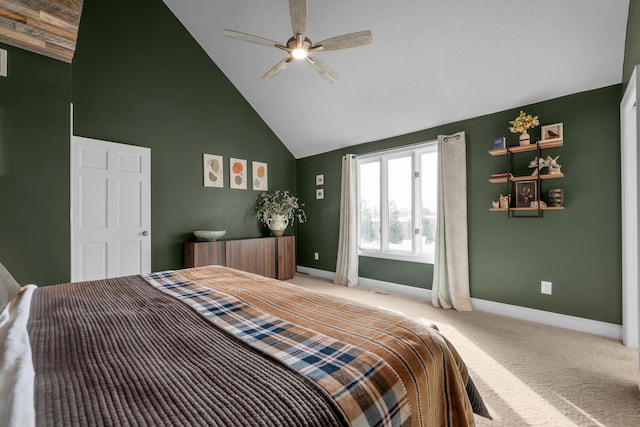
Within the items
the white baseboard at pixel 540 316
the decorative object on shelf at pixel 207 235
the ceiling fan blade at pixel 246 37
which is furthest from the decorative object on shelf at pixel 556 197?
the decorative object on shelf at pixel 207 235

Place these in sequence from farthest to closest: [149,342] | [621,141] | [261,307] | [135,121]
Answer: [135,121]
[621,141]
[261,307]
[149,342]

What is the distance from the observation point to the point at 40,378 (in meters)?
0.73

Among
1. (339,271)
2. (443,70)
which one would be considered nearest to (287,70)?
(443,70)

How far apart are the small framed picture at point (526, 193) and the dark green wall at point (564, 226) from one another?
0.20 meters

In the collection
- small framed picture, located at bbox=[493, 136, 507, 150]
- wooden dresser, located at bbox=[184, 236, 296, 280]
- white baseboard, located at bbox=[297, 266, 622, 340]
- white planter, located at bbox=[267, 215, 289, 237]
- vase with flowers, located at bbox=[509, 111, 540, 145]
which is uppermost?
vase with flowers, located at bbox=[509, 111, 540, 145]

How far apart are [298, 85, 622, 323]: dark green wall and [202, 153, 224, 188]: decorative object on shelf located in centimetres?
314

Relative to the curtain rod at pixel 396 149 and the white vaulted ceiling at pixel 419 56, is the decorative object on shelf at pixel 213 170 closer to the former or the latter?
the white vaulted ceiling at pixel 419 56

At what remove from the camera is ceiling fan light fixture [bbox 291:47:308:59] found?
2.39 m

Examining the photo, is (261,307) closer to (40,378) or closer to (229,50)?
(40,378)

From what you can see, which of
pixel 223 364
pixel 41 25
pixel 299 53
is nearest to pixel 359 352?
pixel 223 364

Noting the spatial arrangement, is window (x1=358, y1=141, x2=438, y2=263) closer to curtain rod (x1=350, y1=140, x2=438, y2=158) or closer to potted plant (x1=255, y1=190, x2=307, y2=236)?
curtain rod (x1=350, y1=140, x2=438, y2=158)

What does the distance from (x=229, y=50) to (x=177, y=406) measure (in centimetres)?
462

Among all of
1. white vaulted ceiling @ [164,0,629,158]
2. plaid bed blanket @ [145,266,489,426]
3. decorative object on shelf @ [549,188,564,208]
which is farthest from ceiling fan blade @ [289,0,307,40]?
decorative object on shelf @ [549,188,564,208]

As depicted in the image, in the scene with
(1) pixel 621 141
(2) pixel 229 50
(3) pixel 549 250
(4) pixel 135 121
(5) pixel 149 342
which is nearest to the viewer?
(5) pixel 149 342
